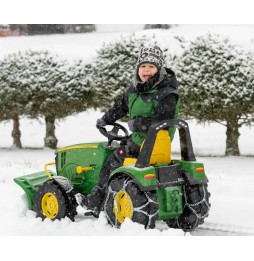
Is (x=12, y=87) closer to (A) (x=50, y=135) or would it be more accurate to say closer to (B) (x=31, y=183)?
(A) (x=50, y=135)

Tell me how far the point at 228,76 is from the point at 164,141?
11.1m

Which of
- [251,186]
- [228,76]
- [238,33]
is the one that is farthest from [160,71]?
[238,33]

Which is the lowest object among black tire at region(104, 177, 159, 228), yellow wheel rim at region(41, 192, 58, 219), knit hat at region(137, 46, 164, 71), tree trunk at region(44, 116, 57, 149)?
tree trunk at region(44, 116, 57, 149)

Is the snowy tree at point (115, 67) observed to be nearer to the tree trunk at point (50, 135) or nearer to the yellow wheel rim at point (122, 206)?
the tree trunk at point (50, 135)

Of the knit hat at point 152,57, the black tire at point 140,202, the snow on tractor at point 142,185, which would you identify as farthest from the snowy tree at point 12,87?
the black tire at point 140,202

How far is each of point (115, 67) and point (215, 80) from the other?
146 inches

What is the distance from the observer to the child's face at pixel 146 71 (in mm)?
6645

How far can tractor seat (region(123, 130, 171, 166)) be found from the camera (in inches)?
251

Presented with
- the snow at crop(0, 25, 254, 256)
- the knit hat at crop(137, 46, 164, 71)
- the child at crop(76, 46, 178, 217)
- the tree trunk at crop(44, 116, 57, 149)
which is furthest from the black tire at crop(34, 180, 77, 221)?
the tree trunk at crop(44, 116, 57, 149)

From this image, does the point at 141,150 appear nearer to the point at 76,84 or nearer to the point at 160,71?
the point at 160,71

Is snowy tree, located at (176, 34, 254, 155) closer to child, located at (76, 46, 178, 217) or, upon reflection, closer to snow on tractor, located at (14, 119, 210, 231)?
snow on tractor, located at (14, 119, 210, 231)

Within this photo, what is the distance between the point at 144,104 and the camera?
6.50 m

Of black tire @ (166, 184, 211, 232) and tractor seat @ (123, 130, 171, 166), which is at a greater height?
tractor seat @ (123, 130, 171, 166)

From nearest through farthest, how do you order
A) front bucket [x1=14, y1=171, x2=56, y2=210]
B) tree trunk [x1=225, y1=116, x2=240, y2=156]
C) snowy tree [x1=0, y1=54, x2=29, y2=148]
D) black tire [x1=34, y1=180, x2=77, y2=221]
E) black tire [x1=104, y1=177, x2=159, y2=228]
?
black tire [x1=104, y1=177, x2=159, y2=228], black tire [x1=34, y1=180, x2=77, y2=221], front bucket [x1=14, y1=171, x2=56, y2=210], tree trunk [x1=225, y1=116, x2=240, y2=156], snowy tree [x1=0, y1=54, x2=29, y2=148]
